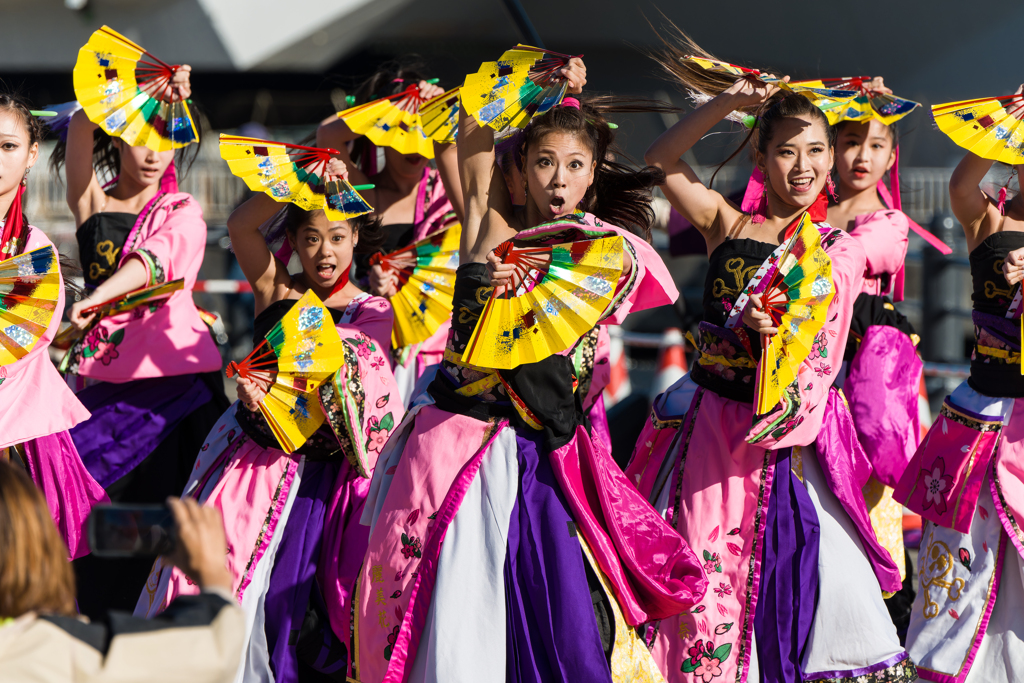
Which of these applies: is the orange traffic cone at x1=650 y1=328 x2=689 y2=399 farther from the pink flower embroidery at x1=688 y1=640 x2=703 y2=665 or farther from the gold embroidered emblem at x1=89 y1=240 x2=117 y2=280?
the pink flower embroidery at x1=688 y1=640 x2=703 y2=665

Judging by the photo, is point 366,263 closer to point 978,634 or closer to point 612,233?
point 612,233

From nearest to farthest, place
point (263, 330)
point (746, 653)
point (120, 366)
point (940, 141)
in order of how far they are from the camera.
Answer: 1. point (746, 653)
2. point (263, 330)
3. point (120, 366)
4. point (940, 141)

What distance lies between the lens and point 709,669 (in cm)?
304

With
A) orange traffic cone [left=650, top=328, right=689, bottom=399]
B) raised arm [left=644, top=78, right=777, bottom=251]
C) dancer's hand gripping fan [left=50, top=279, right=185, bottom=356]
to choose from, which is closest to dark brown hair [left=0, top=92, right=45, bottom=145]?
dancer's hand gripping fan [left=50, top=279, right=185, bottom=356]

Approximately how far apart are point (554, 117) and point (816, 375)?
1.03 metres

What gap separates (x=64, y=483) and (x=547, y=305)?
60.0 inches

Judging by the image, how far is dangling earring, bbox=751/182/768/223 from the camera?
3350 millimetres

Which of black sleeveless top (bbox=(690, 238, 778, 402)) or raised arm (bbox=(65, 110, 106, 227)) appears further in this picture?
raised arm (bbox=(65, 110, 106, 227))

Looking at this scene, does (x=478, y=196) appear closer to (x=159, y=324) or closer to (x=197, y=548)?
(x=197, y=548)

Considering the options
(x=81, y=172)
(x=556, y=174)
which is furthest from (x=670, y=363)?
(x=556, y=174)

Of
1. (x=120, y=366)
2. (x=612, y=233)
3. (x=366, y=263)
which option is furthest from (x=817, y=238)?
(x=120, y=366)

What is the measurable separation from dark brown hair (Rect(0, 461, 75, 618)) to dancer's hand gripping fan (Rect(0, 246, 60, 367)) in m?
1.29

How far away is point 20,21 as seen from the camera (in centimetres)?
1438

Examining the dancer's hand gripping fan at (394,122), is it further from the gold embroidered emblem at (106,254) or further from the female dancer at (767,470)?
the female dancer at (767,470)
